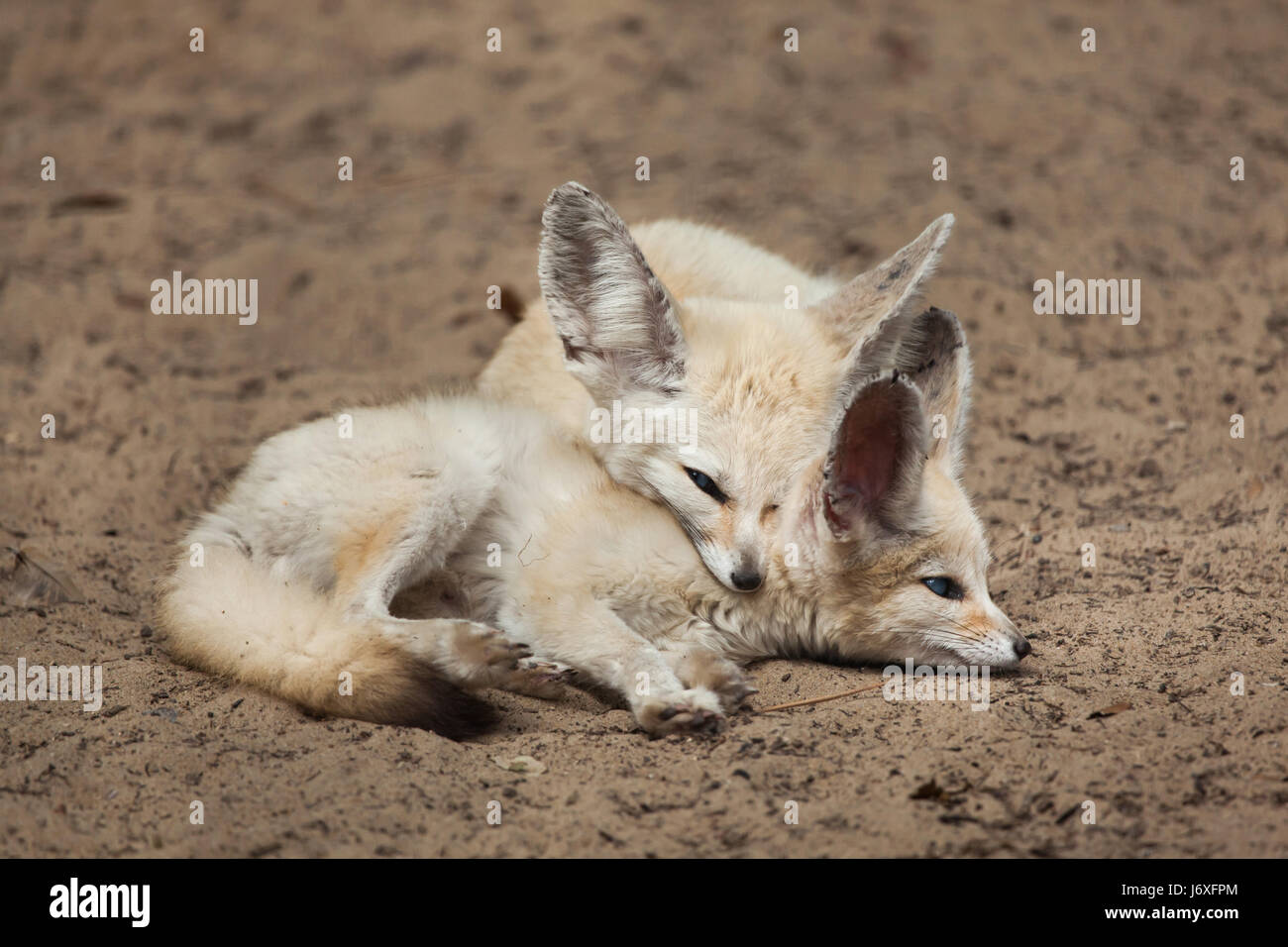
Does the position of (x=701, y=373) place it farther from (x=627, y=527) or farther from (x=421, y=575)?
(x=421, y=575)

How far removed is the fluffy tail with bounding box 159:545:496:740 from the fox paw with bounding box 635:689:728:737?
504 millimetres

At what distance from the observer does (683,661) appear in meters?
3.99

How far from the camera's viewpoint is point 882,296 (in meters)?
4.56

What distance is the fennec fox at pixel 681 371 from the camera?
411cm

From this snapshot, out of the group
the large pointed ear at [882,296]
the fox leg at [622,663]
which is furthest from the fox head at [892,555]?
the fox leg at [622,663]

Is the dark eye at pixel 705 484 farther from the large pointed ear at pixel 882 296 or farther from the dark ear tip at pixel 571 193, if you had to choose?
the dark ear tip at pixel 571 193

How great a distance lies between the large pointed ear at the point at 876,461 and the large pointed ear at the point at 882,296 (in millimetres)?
631

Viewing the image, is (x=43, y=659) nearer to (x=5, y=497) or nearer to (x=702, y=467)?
(x=5, y=497)

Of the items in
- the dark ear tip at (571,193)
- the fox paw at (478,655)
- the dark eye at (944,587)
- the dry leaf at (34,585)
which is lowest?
the fox paw at (478,655)

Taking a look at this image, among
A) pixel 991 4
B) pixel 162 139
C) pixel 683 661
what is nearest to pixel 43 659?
pixel 683 661

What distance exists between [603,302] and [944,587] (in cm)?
167

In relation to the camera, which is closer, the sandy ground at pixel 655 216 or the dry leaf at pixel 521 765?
the sandy ground at pixel 655 216

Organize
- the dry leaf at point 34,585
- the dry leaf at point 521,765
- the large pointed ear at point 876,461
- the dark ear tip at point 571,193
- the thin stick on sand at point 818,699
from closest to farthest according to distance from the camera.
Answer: the dry leaf at point 521,765 < the large pointed ear at point 876,461 < the thin stick on sand at point 818,699 < the dark ear tip at point 571,193 < the dry leaf at point 34,585
